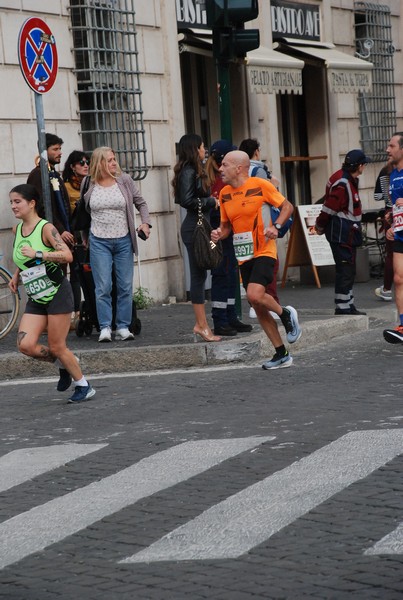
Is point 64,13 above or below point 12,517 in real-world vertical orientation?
above

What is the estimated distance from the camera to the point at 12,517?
6.19m

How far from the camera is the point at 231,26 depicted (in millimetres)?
12281

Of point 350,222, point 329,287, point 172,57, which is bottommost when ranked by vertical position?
point 329,287

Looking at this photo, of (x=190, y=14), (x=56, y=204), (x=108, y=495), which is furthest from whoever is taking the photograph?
(x=190, y=14)

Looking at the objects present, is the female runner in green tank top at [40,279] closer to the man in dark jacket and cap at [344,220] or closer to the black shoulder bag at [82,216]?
the black shoulder bag at [82,216]

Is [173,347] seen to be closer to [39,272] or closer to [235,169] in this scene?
[235,169]

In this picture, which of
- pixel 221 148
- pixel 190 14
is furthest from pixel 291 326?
pixel 190 14

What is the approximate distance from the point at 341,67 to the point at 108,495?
14.8m

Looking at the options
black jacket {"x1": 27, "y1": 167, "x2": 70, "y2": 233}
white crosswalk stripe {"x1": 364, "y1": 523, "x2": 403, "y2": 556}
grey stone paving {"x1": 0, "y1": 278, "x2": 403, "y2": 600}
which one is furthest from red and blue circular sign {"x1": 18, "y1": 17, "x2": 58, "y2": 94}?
white crosswalk stripe {"x1": 364, "y1": 523, "x2": 403, "y2": 556}

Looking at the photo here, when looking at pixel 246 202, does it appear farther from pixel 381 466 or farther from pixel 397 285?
pixel 381 466

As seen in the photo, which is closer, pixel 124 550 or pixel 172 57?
pixel 124 550

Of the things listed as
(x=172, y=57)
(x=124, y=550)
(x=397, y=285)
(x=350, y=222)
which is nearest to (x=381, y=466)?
(x=124, y=550)

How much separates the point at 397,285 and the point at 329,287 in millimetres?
6813

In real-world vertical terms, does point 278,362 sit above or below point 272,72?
below
